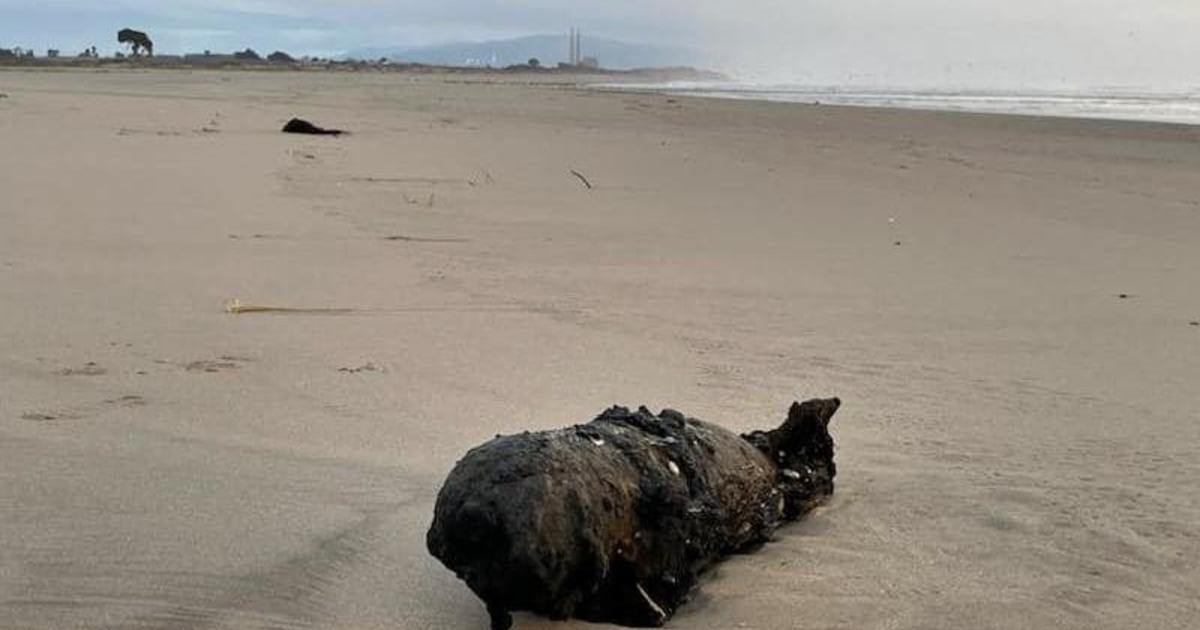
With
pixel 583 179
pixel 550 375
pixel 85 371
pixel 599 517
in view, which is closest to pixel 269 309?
pixel 85 371

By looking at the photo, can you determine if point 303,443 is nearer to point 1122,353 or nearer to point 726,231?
point 1122,353

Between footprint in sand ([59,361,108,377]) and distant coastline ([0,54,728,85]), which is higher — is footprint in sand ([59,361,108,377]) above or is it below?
below

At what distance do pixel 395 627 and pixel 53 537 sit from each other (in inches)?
30.0

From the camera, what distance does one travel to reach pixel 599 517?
6.23 feet

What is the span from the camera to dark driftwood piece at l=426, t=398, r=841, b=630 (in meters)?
1.82

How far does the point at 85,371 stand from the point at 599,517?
2090 millimetres

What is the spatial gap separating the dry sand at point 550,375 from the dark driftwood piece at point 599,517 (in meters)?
0.08

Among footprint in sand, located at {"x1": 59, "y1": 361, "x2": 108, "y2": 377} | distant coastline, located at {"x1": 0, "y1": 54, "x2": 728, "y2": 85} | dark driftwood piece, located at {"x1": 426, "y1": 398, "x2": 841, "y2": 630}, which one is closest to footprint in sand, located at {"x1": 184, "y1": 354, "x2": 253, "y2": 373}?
footprint in sand, located at {"x1": 59, "y1": 361, "x2": 108, "y2": 377}

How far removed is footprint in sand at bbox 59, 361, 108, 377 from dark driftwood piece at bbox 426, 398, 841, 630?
6.01 feet

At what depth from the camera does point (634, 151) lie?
1197 cm

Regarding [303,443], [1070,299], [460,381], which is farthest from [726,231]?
[303,443]

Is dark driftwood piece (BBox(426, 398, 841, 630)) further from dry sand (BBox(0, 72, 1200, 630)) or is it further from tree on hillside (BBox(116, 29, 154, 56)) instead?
tree on hillside (BBox(116, 29, 154, 56))

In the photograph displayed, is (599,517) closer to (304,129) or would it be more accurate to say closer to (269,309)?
(269,309)

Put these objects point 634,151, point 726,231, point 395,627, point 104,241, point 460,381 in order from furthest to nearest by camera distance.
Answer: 1. point 634,151
2. point 726,231
3. point 104,241
4. point 460,381
5. point 395,627
